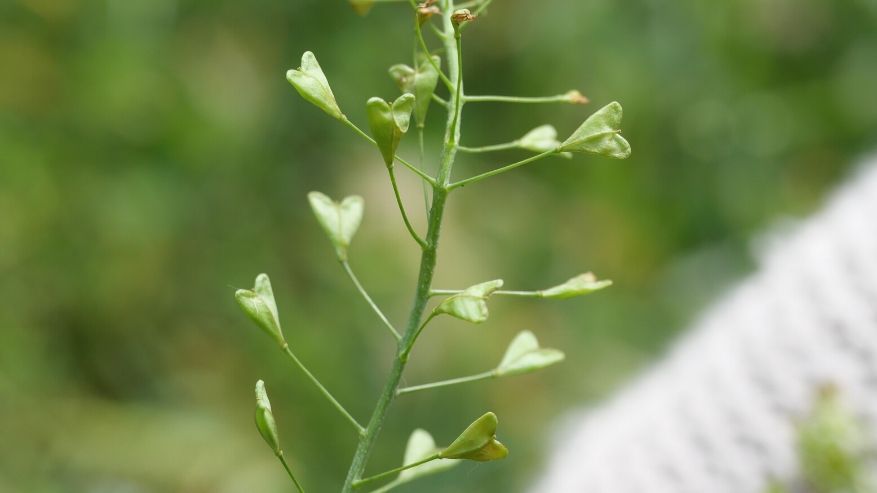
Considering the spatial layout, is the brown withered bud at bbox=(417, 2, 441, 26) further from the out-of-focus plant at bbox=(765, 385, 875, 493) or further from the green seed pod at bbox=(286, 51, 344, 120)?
the out-of-focus plant at bbox=(765, 385, 875, 493)

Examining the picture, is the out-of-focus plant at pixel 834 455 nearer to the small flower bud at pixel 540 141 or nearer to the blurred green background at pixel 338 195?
the small flower bud at pixel 540 141

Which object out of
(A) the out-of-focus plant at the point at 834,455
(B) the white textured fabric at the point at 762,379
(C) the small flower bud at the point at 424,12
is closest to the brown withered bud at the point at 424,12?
(C) the small flower bud at the point at 424,12

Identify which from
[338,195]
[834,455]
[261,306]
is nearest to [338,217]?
[261,306]

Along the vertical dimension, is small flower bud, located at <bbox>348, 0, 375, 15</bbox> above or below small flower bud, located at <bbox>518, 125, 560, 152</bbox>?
above

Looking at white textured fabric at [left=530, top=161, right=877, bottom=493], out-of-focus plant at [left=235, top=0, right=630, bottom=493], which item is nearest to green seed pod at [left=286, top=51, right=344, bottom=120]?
out-of-focus plant at [left=235, top=0, right=630, bottom=493]

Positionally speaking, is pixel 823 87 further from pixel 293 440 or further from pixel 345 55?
pixel 293 440

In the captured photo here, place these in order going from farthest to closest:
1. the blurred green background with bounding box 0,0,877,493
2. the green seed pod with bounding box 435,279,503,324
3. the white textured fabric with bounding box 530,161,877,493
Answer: the blurred green background with bounding box 0,0,877,493 → the white textured fabric with bounding box 530,161,877,493 → the green seed pod with bounding box 435,279,503,324

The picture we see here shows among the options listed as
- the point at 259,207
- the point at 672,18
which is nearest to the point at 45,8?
the point at 259,207

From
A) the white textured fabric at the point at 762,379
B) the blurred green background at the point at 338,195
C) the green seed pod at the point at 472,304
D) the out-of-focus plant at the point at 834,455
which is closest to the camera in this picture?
the green seed pod at the point at 472,304
